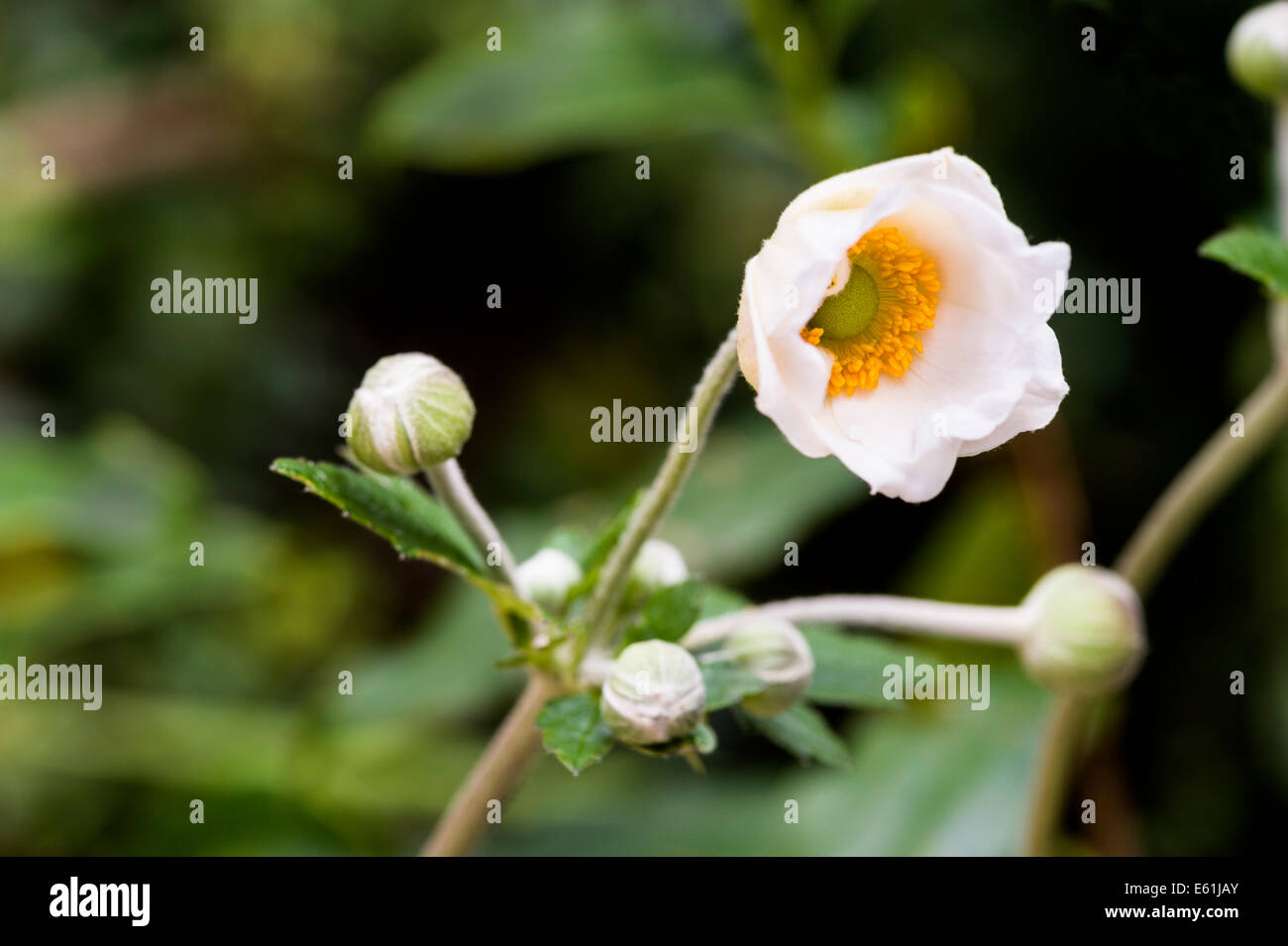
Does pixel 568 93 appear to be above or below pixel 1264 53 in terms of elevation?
above

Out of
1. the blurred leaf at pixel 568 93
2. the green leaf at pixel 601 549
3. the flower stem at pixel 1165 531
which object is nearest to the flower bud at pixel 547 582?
the green leaf at pixel 601 549

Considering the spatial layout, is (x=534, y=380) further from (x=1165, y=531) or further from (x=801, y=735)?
(x=801, y=735)

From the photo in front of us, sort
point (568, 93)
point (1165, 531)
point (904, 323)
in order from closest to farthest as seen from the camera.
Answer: point (904, 323)
point (1165, 531)
point (568, 93)

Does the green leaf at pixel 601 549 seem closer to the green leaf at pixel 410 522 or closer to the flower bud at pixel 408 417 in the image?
the green leaf at pixel 410 522

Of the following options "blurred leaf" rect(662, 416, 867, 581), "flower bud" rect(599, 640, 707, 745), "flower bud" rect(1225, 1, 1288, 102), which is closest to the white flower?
"flower bud" rect(599, 640, 707, 745)

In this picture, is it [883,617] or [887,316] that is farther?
[883,617]

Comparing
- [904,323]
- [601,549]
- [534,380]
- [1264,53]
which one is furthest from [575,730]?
[534,380]
